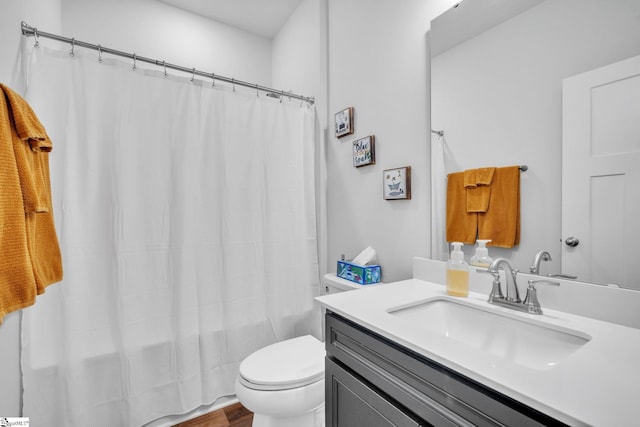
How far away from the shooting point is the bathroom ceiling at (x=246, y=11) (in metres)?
2.10

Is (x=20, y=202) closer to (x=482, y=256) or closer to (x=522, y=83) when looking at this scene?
(x=482, y=256)

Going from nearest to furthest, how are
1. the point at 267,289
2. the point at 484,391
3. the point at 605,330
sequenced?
the point at 484,391 → the point at 605,330 → the point at 267,289

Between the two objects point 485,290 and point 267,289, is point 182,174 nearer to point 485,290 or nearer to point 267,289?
point 267,289

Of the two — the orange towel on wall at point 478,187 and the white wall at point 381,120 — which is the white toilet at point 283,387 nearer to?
the white wall at point 381,120

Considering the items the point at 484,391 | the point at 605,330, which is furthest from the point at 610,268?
the point at 484,391

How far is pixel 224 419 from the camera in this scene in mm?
1540

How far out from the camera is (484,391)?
20.9 inches

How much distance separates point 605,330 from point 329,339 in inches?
29.3

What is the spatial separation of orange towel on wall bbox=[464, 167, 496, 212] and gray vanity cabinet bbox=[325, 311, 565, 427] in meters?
0.68

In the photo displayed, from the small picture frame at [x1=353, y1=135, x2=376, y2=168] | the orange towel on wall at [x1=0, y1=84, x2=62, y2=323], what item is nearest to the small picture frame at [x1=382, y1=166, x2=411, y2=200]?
the small picture frame at [x1=353, y1=135, x2=376, y2=168]

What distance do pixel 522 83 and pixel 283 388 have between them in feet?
4.77

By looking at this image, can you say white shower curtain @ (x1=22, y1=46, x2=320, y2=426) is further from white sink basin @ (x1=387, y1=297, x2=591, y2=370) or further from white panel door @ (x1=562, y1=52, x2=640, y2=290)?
white panel door @ (x1=562, y1=52, x2=640, y2=290)

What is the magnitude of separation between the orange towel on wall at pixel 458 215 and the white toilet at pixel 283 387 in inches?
32.8

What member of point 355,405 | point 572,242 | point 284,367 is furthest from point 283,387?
point 572,242
